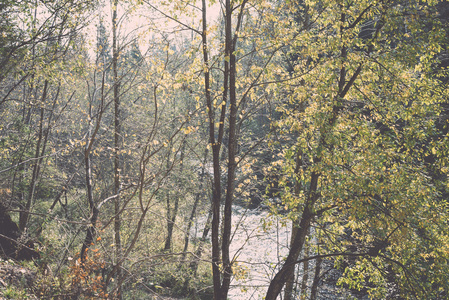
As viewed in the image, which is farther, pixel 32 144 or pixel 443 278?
pixel 32 144

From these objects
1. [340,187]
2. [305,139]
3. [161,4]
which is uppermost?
[161,4]

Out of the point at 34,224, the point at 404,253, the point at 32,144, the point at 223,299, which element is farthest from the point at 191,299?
the point at 404,253

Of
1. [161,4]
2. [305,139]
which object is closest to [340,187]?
[305,139]

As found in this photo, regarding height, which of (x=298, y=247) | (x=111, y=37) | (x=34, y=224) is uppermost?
(x=111, y=37)

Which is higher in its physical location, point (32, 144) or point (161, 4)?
point (161, 4)

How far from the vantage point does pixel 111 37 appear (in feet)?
27.2

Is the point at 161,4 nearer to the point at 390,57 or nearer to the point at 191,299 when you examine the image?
the point at 390,57

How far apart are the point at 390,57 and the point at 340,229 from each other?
329 cm

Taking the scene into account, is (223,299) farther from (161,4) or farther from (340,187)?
Result: (161,4)

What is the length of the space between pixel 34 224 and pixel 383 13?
529 inches

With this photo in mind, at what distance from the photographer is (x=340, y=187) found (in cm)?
445

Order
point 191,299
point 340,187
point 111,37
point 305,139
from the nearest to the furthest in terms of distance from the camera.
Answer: point 340,187
point 305,139
point 111,37
point 191,299

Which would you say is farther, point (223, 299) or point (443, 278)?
point (223, 299)

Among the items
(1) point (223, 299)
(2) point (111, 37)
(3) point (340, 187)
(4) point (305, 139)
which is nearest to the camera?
(3) point (340, 187)
